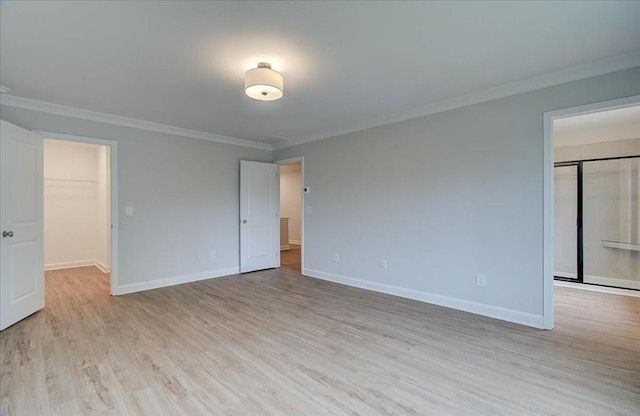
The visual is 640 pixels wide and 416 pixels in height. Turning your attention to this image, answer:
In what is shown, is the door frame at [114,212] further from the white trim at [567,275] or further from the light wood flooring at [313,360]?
the white trim at [567,275]

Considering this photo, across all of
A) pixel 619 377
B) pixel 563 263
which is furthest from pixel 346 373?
A: pixel 563 263

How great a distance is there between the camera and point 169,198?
4668 millimetres

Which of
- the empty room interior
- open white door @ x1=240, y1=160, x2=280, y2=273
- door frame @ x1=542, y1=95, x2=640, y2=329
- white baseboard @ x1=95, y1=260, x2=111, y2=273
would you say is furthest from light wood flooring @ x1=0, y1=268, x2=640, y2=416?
white baseboard @ x1=95, y1=260, x2=111, y2=273

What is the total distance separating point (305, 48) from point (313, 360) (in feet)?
8.13

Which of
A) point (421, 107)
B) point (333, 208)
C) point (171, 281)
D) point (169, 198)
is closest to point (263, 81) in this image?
point (421, 107)

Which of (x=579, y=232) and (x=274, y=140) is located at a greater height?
(x=274, y=140)

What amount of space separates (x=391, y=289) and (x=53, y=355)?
11.9 ft

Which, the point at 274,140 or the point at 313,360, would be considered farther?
the point at 274,140

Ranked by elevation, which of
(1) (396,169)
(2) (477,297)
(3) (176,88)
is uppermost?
(3) (176,88)

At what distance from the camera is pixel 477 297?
11.1 feet

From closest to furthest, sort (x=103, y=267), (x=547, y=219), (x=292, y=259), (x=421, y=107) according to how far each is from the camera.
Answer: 1. (x=547, y=219)
2. (x=421, y=107)
3. (x=103, y=267)
4. (x=292, y=259)

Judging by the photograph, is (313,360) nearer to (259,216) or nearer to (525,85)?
(525,85)

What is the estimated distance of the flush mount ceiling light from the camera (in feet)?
8.32

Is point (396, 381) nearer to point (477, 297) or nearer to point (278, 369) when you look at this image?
point (278, 369)
